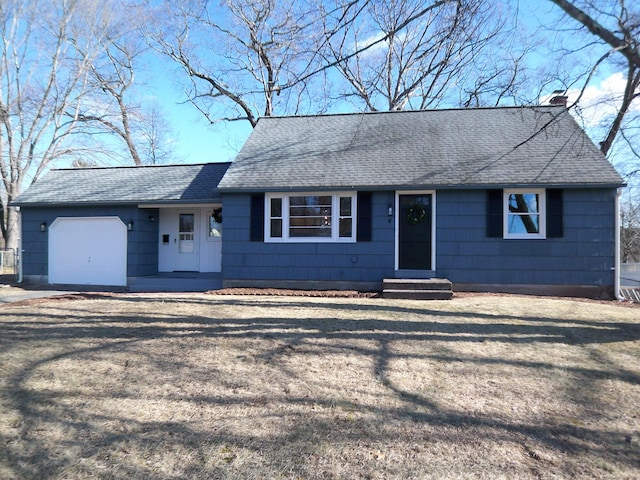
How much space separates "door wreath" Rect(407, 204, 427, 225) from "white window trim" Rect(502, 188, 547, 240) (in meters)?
1.84

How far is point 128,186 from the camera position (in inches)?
501

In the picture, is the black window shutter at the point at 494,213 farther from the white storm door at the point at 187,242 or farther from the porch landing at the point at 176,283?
the white storm door at the point at 187,242

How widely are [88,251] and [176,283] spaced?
3273 mm

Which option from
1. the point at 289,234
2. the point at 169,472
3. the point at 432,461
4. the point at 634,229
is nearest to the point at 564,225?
the point at 289,234

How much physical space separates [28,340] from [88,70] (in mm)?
25601

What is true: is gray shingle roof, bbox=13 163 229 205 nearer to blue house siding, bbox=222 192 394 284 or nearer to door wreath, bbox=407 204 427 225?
blue house siding, bbox=222 192 394 284

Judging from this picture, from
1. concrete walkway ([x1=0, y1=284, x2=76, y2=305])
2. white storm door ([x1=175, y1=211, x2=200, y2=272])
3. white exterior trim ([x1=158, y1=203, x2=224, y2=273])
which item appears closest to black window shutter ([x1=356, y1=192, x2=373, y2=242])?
white exterior trim ([x1=158, y1=203, x2=224, y2=273])

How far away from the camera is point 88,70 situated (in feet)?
83.7

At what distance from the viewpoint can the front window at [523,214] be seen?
9734 mm

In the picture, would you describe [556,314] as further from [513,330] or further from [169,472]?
[169,472]

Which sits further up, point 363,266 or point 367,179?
point 367,179

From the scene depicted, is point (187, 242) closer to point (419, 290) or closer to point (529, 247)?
point (419, 290)

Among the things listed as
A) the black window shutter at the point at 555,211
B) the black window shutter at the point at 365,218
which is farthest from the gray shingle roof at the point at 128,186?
the black window shutter at the point at 555,211

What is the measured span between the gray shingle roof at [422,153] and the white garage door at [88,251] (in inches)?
161
